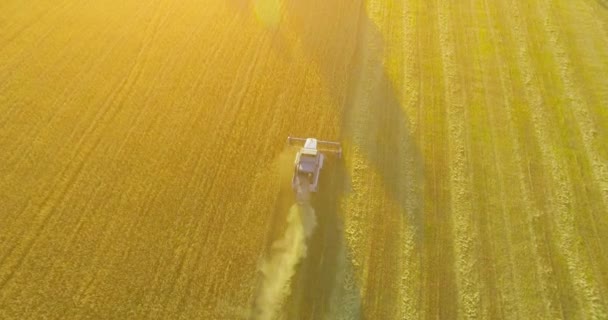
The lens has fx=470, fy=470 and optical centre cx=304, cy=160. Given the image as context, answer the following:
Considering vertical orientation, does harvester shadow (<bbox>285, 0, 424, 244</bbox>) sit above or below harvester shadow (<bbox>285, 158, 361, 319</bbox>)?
above

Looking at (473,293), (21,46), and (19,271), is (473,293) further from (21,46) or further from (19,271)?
(21,46)

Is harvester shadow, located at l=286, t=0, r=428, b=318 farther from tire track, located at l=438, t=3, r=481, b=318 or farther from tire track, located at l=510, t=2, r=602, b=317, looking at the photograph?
tire track, located at l=510, t=2, r=602, b=317

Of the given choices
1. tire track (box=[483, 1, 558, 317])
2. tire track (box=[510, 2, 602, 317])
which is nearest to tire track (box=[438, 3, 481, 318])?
tire track (box=[483, 1, 558, 317])

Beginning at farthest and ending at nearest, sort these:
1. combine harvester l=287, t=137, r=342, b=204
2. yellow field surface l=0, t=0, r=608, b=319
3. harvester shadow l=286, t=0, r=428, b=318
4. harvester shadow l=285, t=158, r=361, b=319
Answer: combine harvester l=287, t=137, r=342, b=204, harvester shadow l=286, t=0, r=428, b=318, yellow field surface l=0, t=0, r=608, b=319, harvester shadow l=285, t=158, r=361, b=319

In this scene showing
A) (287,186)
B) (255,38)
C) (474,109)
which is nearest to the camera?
(287,186)

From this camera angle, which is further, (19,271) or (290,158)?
(290,158)

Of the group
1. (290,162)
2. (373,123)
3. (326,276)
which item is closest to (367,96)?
(373,123)

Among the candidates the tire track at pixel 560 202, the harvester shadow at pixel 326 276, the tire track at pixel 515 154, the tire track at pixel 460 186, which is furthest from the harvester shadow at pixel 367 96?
the tire track at pixel 560 202

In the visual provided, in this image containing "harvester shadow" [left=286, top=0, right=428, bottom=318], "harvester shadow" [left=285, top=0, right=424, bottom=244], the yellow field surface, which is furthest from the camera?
"harvester shadow" [left=285, top=0, right=424, bottom=244]

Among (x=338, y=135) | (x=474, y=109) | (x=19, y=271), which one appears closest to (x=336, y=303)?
(x=338, y=135)
